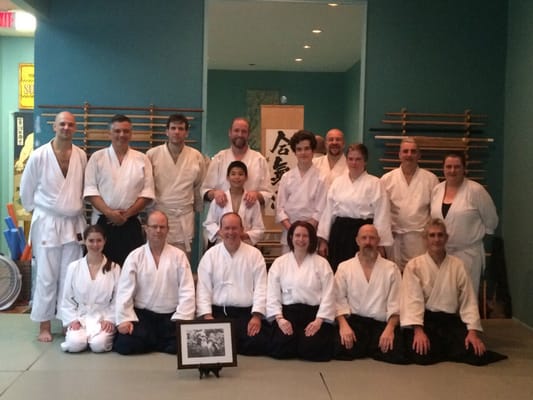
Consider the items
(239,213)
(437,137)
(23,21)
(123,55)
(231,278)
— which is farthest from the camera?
(23,21)

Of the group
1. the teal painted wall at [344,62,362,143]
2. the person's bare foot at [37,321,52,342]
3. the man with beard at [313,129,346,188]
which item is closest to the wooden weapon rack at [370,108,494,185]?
the man with beard at [313,129,346,188]

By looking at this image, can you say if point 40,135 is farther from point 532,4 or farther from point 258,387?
point 532,4

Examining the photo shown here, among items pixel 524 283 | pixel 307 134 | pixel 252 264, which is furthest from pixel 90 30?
pixel 524 283

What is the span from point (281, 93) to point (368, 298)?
21.4 ft

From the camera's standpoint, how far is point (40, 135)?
16.8ft

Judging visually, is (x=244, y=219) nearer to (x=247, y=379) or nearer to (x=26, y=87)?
(x=247, y=379)

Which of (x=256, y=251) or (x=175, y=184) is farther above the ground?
(x=175, y=184)

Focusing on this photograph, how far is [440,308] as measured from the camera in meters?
3.98

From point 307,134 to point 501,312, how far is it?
223cm

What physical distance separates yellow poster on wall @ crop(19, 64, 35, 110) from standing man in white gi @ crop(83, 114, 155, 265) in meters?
3.66

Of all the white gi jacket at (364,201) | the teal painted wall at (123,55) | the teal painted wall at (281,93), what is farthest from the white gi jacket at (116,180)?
the teal painted wall at (281,93)

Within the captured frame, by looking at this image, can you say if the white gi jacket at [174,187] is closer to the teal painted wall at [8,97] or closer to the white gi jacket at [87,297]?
the white gi jacket at [87,297]

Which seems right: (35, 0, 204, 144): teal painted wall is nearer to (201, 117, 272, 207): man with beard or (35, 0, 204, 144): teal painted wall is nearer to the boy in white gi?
(201, 117, 272, 207): man with beard

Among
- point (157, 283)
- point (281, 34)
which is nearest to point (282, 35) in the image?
point (281, 34)
